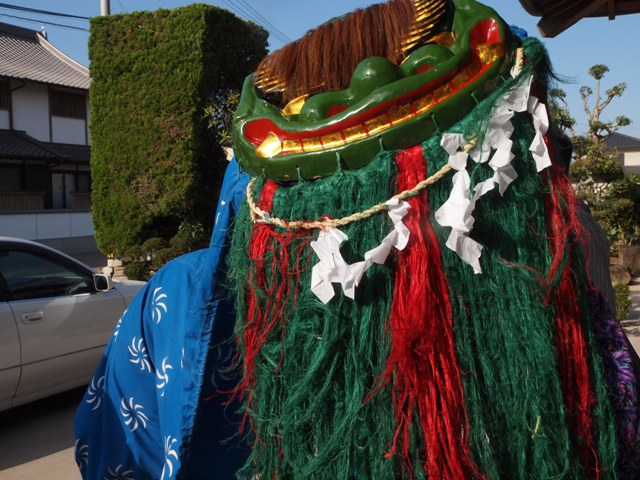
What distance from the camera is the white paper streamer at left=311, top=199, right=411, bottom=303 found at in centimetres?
96

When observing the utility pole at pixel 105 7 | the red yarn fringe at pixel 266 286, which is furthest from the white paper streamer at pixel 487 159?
the utility pole at pixel 105 7

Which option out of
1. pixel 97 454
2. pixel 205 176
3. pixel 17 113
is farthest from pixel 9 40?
pixel 97 454

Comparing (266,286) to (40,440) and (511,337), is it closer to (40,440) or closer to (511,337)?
(511,337)

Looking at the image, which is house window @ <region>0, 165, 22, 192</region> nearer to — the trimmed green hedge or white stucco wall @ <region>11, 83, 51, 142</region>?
white stucco wall @ <region>11, 83, 51, 142</region>

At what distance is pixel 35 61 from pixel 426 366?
22.7m

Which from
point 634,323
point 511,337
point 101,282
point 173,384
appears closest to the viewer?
point 511,337

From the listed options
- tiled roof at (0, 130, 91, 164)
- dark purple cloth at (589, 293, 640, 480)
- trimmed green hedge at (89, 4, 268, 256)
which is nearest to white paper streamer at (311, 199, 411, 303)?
dark purple cloth at (589, 293, 640, 480)

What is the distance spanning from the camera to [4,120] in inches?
737

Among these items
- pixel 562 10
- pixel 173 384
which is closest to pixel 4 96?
pixel 562 10

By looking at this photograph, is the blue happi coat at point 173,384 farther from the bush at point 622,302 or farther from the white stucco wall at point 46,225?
the white stucco wall at point 46,225

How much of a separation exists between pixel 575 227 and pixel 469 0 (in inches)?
17.3

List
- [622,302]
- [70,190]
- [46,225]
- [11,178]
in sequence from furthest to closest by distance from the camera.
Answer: [70,190], [11,178], [46,225], [622,302]

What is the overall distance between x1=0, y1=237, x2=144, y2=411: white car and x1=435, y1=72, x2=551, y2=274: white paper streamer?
4216 mm

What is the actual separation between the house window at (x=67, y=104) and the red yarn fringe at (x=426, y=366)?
2152 cm
